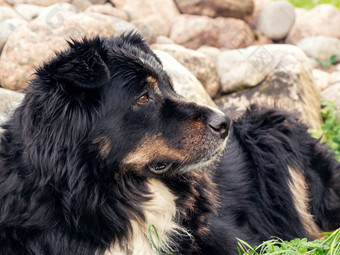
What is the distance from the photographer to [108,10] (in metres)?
8.35

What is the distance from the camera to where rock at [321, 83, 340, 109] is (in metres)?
7.28

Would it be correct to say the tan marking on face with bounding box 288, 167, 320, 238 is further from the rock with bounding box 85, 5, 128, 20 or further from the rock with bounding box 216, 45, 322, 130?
the rock with bounding box 85, 5, 128, 20

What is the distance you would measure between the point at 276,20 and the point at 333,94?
10.3 ft

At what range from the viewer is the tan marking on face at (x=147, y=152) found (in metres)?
2.98

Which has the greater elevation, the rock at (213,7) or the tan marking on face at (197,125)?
the tan marking on face at (197,125)

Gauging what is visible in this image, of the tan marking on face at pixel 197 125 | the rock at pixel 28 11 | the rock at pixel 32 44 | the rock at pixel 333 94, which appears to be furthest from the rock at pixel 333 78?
the tan marking on face at pixel 197 125

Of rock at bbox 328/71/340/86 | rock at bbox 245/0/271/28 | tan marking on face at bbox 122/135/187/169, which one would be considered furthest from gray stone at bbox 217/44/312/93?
tan marking on face at bbox 122/135/187/169

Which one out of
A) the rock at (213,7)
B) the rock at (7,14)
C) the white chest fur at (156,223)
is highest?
the white chest fur at (156,223)

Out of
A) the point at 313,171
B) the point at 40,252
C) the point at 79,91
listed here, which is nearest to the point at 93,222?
the point at 40,252

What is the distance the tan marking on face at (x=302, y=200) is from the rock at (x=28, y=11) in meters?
5.51

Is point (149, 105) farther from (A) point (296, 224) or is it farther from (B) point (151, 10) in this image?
(B) point (151, 10)

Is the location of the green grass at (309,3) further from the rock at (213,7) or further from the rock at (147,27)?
the rock at (147,27)

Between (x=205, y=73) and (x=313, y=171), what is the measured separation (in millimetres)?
2623

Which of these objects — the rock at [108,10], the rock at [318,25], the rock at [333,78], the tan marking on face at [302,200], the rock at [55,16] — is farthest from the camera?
the rock at [318,25]
